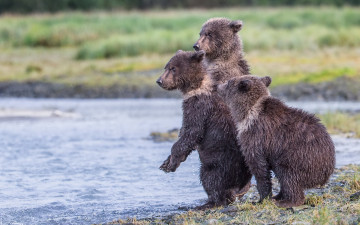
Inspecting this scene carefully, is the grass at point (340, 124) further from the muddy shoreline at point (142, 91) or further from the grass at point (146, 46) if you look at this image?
the grass at point (146, 46)

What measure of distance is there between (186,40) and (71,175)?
21.0m

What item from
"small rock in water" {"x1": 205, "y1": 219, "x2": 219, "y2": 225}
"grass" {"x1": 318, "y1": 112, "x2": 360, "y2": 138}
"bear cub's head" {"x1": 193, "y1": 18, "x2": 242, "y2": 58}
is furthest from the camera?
"grass" {"x1": 318, "y1": 112, "x2": 360, "y2": 138}

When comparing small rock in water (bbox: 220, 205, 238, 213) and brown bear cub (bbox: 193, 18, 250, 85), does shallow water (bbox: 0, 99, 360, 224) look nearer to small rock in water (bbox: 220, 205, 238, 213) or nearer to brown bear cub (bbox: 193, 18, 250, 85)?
small rock in water (bbox: 220, 205, 238, 213)

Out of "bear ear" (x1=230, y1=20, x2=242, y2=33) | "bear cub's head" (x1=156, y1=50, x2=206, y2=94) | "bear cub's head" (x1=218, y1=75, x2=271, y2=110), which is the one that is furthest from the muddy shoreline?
"bear cub's head" (x1=218, y1=75, x2=271, y2=110)

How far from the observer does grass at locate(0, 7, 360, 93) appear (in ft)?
85.8

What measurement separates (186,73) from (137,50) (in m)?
23.8

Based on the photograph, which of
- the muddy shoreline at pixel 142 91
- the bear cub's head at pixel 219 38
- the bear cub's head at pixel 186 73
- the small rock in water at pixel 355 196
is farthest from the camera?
the muddy shoreline at pixel 142 91

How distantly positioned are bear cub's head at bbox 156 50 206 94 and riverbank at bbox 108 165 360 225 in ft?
4.32

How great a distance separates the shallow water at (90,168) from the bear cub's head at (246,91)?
1.42 meters

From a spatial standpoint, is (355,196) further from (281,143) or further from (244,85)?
(244,85)

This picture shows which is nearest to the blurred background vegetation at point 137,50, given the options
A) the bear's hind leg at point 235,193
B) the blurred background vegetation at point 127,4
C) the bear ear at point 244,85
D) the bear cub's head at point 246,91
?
the blurred background vegetation at point 127,4

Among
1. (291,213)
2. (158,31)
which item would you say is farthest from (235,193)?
(158,31)

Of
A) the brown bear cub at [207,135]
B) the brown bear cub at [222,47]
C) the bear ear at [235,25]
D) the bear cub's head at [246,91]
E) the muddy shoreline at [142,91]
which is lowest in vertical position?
the muddy shoreline at [142,91]

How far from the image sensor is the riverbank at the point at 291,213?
657cm
